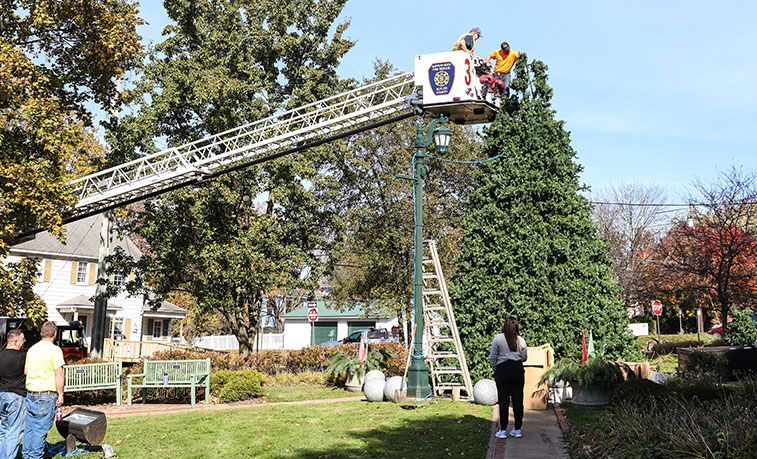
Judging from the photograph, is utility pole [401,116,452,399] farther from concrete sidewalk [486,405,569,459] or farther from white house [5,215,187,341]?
white house [5,215,187,341]

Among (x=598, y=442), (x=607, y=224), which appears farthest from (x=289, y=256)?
(x=607, y=224)

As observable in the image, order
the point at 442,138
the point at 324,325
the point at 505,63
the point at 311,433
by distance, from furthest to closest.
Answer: the point at 324,325 < the point at 505,63 < the point at 442,138 < the point at 311,433

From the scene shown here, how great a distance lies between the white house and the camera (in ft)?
124

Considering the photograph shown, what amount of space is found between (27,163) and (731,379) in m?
17.8

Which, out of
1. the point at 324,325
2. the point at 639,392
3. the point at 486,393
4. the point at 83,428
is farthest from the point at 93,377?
the point at 324,325

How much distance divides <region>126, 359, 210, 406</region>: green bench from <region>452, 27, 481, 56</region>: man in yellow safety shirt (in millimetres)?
10093

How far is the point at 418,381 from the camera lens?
43.6 feet

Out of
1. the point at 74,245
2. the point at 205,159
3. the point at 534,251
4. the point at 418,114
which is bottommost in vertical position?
the point at 534,251

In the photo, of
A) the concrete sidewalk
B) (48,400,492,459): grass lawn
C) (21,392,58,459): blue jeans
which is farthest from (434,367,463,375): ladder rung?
(21,392,58,459): blue jeans

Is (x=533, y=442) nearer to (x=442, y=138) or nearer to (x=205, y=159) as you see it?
(x=442, y=138)

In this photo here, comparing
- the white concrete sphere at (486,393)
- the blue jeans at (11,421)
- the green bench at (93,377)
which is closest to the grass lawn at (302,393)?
the green bench at (93,377)

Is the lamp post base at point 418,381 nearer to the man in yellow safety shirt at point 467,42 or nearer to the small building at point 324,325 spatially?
the man in yellow safety shirt at point 467,42

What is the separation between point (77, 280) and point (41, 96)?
29042 mm

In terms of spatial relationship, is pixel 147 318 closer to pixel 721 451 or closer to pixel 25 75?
pixel 25 75
